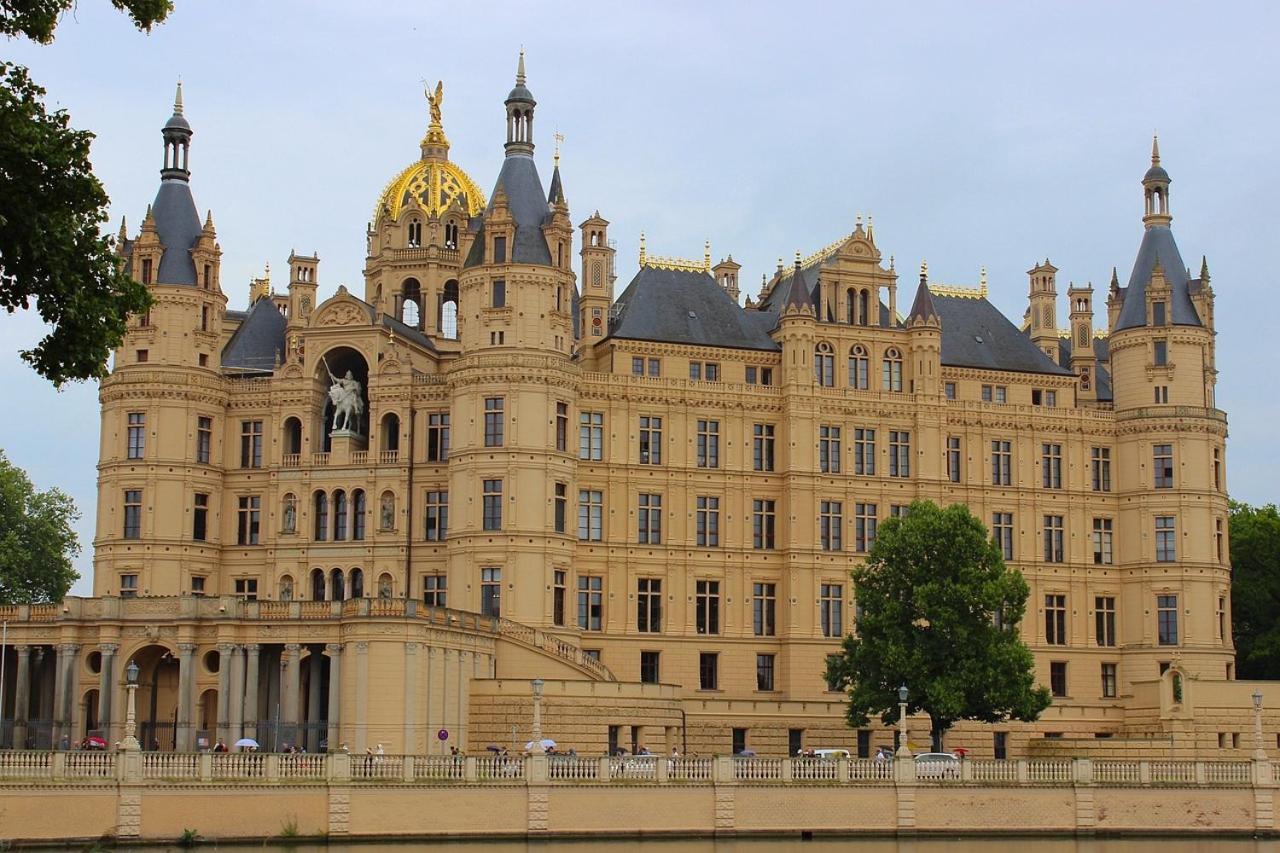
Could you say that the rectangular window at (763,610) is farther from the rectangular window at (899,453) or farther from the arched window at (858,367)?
the arched window at (858,367)

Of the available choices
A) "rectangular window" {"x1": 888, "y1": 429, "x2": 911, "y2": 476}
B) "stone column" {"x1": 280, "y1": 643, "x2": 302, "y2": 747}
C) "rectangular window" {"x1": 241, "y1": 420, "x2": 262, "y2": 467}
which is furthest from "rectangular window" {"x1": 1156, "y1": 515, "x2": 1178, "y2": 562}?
"stone column" {"x1": 280, "y1": 643, "x2": 302, "y2": 747}

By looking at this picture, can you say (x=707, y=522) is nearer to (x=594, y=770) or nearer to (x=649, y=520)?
(x=649, y=520)

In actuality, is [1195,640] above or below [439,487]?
below

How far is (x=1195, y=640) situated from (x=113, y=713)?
44.4m

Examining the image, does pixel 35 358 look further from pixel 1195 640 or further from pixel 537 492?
pixel 1195 640

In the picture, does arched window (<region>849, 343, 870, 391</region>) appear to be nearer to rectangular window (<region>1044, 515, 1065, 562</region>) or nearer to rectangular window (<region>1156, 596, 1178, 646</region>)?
rectangular window (<region>1044, 515, 1065, 562</region>)

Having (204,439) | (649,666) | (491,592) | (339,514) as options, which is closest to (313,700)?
(491,592)

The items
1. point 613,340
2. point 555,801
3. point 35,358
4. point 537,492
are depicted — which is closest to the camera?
point 35,358

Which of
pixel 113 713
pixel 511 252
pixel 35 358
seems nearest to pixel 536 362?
pixel 511 252

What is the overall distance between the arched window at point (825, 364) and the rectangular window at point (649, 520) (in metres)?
8.89

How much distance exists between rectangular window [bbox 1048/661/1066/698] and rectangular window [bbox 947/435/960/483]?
886 cm

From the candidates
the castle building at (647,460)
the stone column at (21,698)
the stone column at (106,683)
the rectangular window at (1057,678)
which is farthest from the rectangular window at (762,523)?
the stone column at (21,698)

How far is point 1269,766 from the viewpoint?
187 ft

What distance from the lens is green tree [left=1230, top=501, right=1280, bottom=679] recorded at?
92438 mm
